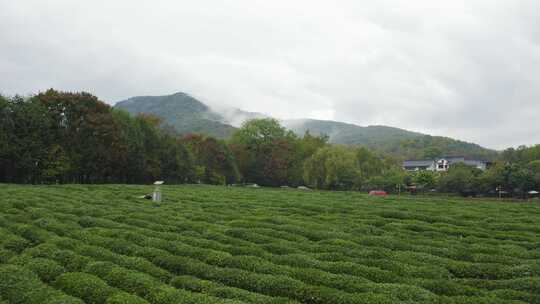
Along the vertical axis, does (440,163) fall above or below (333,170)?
above

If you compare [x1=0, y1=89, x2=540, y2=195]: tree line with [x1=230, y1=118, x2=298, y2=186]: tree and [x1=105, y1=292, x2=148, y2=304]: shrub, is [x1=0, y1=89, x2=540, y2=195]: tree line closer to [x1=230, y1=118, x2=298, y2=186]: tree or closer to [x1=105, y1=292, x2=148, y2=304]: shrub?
[x1=230, y1=118, x2=298, y2=186]: tree

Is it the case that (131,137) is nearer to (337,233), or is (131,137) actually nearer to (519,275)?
(337,233)

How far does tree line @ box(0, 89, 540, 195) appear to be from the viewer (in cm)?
5762

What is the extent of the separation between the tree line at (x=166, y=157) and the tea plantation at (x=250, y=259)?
106ft

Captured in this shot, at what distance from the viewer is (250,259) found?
1672 centimetres

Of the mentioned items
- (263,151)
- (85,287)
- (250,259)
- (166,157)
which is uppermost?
(263,151)

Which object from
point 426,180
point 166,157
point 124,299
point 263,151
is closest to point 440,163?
point 426,180

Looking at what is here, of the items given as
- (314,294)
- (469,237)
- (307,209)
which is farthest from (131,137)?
(314,294)

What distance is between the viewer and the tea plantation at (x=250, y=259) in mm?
12977

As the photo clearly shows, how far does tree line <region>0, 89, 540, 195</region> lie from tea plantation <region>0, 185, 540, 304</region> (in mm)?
32398

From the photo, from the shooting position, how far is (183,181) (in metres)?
85.0

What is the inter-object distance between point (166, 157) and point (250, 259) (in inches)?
2644

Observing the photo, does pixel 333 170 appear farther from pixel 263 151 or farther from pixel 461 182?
pixel 461 182

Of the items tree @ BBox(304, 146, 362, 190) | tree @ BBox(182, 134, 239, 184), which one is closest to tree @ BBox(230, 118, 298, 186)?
tree @ BBox(304, 146, 362, 190)
